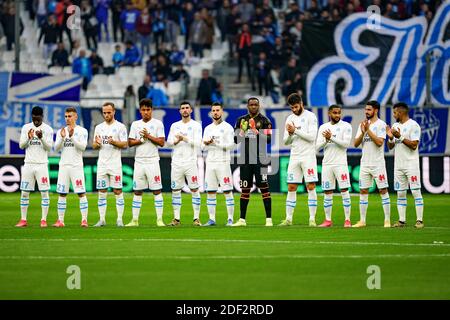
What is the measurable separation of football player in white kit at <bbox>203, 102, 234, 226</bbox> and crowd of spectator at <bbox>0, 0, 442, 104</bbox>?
15689 mm

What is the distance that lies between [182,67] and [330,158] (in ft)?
63.7

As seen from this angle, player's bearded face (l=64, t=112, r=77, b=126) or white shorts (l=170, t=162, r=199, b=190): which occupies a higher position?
player's bearded face (l=64, t=112, r=77, b=126)

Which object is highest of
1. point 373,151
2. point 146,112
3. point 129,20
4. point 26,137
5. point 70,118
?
point 129,20

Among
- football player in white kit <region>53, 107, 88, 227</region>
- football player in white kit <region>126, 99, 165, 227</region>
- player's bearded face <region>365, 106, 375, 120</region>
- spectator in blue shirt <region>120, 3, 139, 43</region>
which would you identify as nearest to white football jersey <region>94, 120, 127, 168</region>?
football player in white kit <region>126, 99, 165, 227</region>

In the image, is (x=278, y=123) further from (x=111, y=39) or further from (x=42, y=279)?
(x=42, y=279)

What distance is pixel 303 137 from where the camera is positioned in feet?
73.8

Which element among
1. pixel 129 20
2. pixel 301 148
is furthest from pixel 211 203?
pixel 129 20

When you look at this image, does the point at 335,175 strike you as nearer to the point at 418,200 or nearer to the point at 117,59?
the point at 418,200

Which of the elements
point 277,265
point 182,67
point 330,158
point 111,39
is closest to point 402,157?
point 330,158

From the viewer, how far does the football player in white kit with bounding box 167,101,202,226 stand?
23.0 metres

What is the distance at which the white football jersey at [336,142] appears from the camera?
73.1ft

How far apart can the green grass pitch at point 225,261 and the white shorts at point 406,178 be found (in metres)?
0.92

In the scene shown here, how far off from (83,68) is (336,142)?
2084cm

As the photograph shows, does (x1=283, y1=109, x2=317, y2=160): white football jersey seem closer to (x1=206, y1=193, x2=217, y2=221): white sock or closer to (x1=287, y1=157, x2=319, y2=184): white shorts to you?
(x1=287, y1=157, x2=319, y2=184): white shorts
